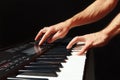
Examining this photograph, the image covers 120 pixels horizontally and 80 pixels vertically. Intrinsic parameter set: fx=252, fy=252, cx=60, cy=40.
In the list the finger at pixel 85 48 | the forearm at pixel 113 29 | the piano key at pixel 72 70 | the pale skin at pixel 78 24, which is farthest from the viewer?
the forearm at pixel 113 29

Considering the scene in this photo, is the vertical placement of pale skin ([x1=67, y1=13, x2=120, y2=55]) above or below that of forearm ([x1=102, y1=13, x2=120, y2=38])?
below

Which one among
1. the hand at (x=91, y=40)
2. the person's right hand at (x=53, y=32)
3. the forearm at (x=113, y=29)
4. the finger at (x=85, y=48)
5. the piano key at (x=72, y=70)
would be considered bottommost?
the piano key at (x=72, y=70)

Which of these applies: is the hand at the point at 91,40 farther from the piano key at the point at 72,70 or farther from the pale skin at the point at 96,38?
the piano key at the point at 72,70

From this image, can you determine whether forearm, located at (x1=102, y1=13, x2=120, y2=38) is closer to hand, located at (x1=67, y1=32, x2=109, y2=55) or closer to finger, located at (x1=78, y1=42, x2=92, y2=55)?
hand, located at (x1=67, y1=32, x2=109, y2=55)

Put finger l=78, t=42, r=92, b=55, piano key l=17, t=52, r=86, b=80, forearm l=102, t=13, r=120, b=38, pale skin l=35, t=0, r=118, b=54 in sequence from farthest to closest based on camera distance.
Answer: forearm l=102, t=13, r=120, b=38, pale skin l=35, t=0, r=118, b=54, finger l=78, t=42, r=92, b=55, piano key l=17, t=52, r=86, b=80

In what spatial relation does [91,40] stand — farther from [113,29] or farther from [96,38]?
[113,29]

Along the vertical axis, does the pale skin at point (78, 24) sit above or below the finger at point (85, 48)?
above

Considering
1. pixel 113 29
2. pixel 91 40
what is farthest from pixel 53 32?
pixel 113 29

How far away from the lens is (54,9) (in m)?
2.41

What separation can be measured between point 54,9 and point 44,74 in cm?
153

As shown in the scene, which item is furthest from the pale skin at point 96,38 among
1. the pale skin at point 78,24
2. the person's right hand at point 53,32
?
the person's right hand at point 53,32

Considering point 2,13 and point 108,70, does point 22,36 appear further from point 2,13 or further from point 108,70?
point 108,70

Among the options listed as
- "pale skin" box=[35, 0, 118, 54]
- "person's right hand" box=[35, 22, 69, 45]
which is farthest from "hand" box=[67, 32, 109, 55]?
"person's right hand" box=[35, 22, 69, 45]

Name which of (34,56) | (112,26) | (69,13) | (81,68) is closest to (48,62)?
(34,56)
